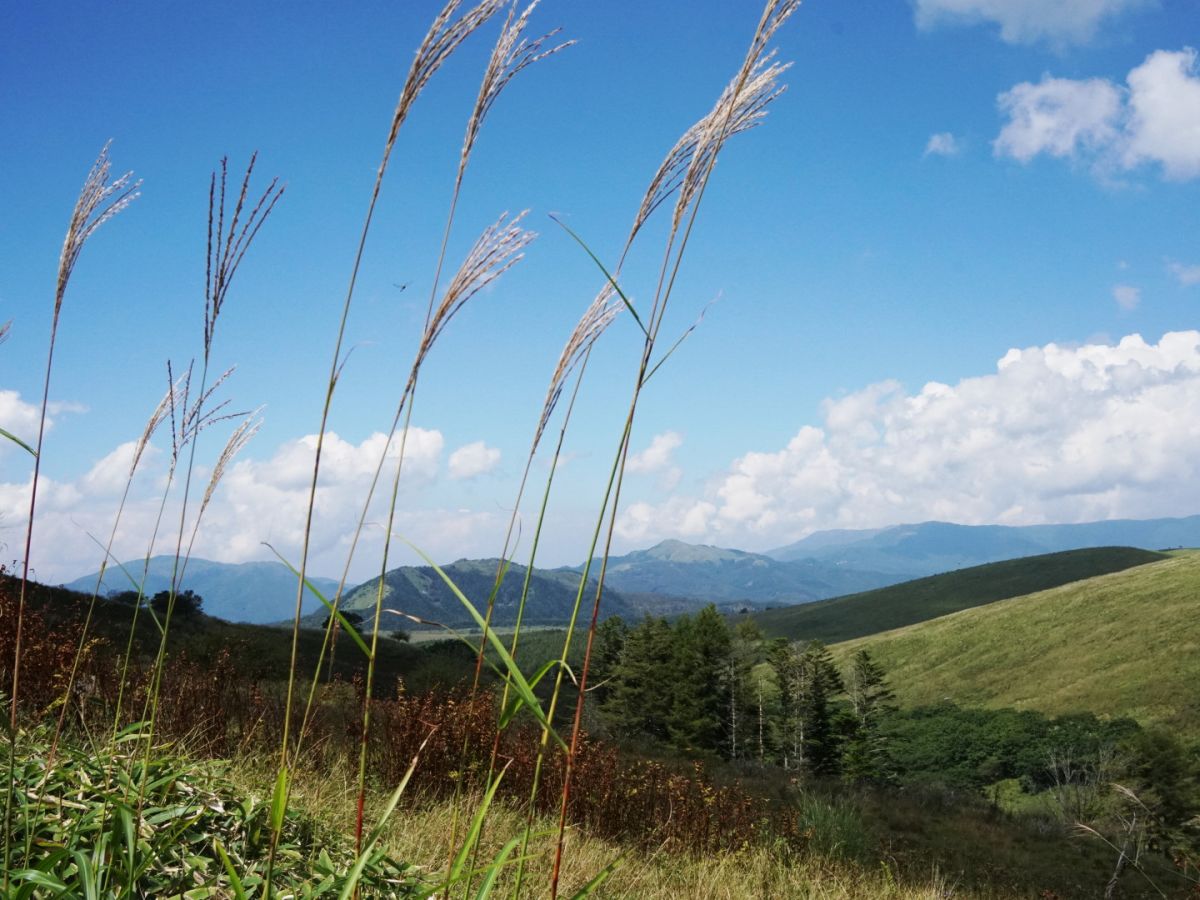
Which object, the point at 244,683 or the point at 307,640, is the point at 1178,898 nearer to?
the point at 244,683

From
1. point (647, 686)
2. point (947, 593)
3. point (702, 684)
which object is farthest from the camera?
point (947, 593)

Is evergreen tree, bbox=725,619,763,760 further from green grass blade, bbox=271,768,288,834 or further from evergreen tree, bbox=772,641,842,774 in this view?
green grass blade, bbox=271,768,288,834

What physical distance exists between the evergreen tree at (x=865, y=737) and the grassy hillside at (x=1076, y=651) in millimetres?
13888

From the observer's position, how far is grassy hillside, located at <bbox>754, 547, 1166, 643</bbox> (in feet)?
356

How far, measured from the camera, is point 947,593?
382 ft

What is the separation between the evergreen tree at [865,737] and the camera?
42281 millimetres

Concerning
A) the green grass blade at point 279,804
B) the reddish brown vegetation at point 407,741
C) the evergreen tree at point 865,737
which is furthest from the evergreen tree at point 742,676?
the green grass blade at point 279,804

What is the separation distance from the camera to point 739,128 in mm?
1503

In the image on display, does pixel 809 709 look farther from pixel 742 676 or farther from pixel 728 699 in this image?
pixel 728 699

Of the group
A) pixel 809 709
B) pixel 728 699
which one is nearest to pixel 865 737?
pixel 809 709

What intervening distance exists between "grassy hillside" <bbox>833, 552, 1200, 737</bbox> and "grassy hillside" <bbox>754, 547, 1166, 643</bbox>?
29.4m

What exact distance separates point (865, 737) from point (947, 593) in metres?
82.0

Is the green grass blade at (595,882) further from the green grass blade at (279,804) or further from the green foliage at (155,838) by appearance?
the green foliage at (155,838)

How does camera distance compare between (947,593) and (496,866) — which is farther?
(947,593)
